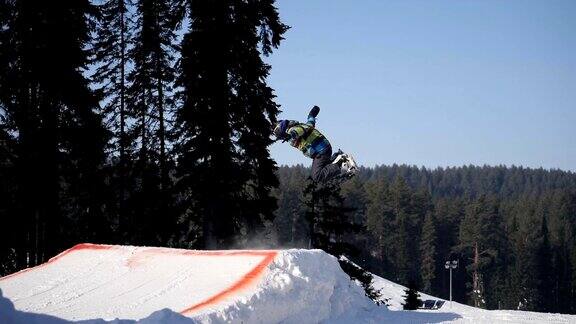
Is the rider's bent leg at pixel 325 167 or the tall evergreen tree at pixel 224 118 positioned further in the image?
the tall evergreen tree at pixel 224 118

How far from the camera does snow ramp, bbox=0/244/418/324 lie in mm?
7535

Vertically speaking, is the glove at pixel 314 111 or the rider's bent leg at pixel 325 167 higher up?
the glove at pixel 314 111

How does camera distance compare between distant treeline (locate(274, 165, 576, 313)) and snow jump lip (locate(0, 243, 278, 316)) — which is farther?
distant treeline (locate(274, 165, 576, 313))

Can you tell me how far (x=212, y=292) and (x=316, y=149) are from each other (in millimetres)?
5233

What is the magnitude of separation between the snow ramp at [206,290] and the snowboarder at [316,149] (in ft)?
11.5

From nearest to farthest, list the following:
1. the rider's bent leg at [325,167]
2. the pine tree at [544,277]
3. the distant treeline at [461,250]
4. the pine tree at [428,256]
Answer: the rider's bent leg at [325,167] < the distant treeline at [461,250] < the pine tree at [428,256] < the pine tree at [544,277]

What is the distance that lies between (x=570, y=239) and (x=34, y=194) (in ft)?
357

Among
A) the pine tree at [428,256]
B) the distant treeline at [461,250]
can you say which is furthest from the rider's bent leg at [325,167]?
the pine tree at [428,256]

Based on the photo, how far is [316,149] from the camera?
12391 mm

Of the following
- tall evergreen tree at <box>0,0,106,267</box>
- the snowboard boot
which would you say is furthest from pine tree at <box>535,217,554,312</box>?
the snowboard boot

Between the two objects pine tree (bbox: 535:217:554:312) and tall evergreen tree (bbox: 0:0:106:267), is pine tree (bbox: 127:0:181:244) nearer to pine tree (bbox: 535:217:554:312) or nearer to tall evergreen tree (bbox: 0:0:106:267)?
tall evergreen tree (bbox: 0:0:106:267)

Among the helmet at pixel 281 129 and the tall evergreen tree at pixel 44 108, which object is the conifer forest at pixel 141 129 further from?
the helmet at pixel 281 129

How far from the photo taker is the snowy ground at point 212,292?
7555 mm

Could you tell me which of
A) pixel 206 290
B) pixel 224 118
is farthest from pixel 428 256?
pixel 206 290
